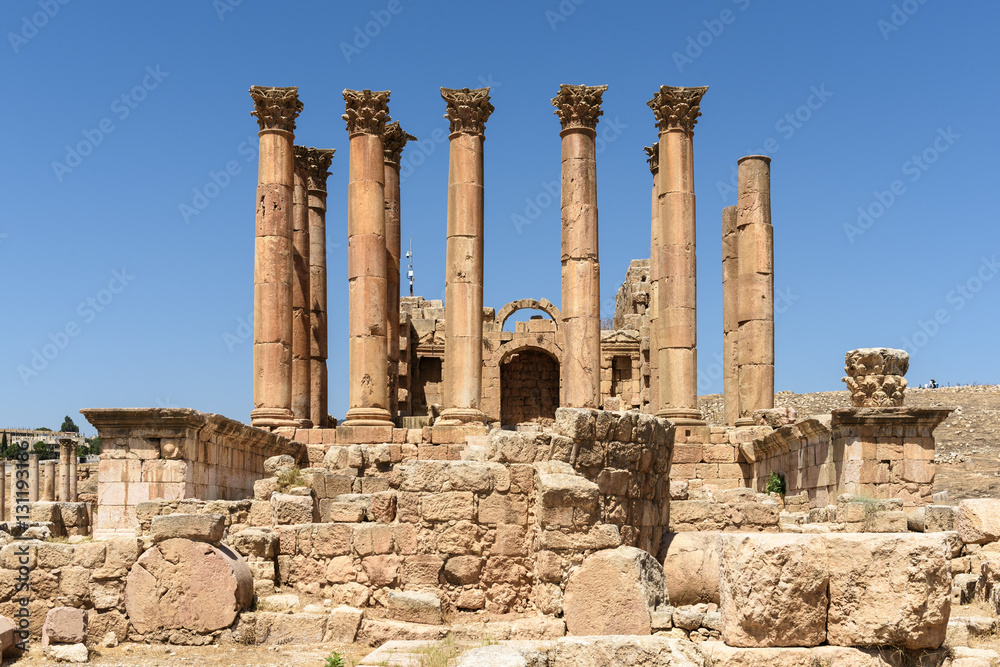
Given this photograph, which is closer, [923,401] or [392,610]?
[392,610]

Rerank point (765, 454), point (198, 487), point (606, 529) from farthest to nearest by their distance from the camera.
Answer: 1. point (765, 454)
2. point (198, 487)
3. point (606, 529)

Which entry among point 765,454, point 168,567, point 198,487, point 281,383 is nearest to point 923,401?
point 765,454

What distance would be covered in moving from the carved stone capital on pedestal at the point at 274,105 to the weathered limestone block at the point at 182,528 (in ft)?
52.5

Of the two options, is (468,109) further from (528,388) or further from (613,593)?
(613,593)

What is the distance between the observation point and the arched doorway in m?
37.5

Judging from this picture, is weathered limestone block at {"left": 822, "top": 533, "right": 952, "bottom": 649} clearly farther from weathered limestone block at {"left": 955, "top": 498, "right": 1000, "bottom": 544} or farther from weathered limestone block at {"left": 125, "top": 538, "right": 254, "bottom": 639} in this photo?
weathered limestone block at {"left": 955, "top": 498, "right": 1000, "bottom": 544}

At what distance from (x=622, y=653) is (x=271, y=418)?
17.6m

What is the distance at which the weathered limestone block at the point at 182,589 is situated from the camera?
10.4 metres

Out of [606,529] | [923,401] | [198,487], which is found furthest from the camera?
[923,401]

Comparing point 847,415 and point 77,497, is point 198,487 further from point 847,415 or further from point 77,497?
point 77,497

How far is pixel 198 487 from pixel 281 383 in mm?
8025

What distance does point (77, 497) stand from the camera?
125 feet

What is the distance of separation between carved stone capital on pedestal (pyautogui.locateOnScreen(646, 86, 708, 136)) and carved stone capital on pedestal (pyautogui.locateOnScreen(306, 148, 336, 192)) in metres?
9.67

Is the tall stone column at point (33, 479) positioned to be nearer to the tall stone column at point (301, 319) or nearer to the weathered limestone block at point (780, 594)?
the tall stone column at point (301, 319)
